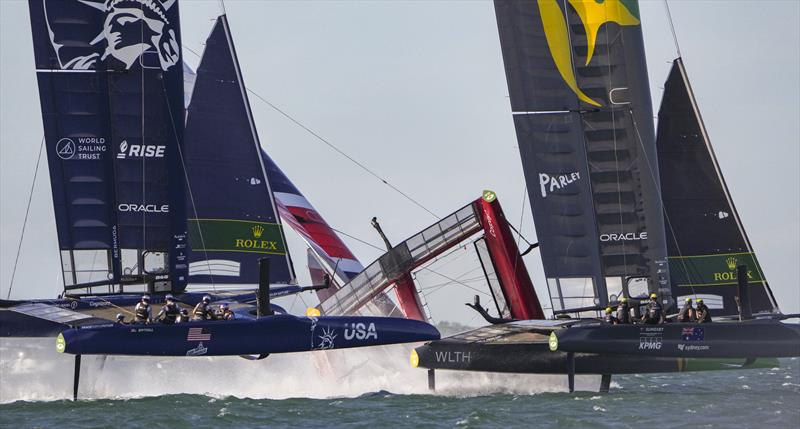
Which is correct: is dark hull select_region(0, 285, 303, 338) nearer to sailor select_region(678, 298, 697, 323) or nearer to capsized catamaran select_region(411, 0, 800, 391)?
capsized catamaran select_region(411, 0, 800, 391)

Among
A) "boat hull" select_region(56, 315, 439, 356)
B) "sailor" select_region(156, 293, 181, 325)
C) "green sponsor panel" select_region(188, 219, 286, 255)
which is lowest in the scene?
"boat hull" select_region(56, 315, 439, 356)

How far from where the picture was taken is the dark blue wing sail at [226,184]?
99.9ft

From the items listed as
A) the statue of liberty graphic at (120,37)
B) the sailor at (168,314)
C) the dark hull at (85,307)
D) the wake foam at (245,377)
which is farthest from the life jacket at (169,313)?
the statue of liberty graphic at (120,37)

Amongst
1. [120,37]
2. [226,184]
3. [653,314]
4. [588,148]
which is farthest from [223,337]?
[588,148]

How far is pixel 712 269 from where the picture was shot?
32500mm

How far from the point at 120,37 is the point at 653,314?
10706mm

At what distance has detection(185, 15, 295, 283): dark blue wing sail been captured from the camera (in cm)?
3045

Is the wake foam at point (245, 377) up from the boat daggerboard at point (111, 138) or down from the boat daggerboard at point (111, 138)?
down

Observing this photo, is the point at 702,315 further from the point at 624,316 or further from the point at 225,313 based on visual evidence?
the point at 225,313

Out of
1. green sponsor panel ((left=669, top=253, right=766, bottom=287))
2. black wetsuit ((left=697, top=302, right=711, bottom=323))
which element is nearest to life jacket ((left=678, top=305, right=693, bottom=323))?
black wetsuit ((left=697, top=302, right=711, bottom=323))

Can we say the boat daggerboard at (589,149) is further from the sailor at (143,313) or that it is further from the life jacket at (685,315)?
the sailor at (143,313)

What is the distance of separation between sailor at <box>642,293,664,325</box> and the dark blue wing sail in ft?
26.6

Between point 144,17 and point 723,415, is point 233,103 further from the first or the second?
point 723,415

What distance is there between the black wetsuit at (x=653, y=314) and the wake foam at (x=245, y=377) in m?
2.14
